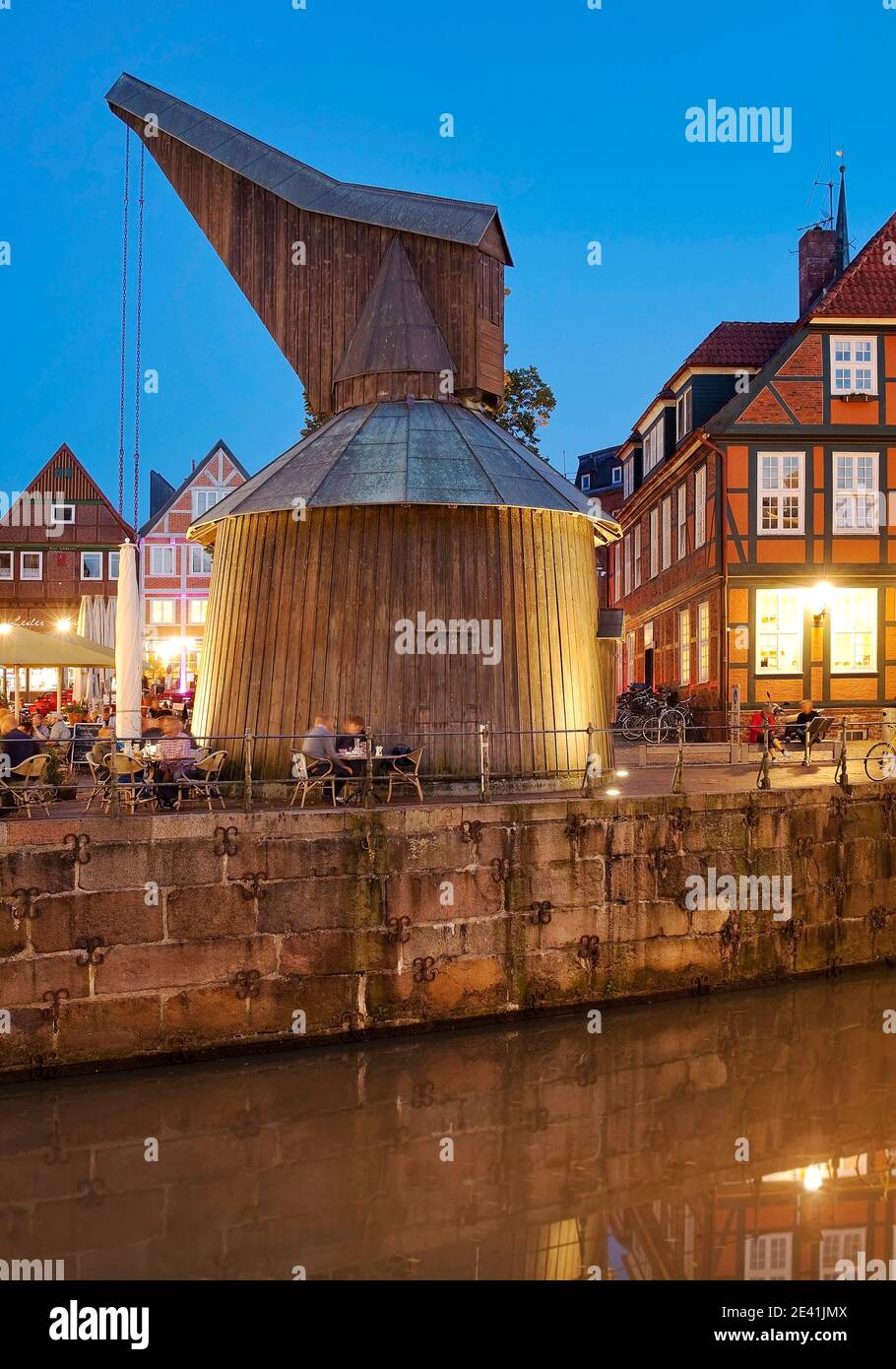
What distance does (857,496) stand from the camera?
26438mm

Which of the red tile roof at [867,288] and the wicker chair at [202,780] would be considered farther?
the red tile roof at [867,288]

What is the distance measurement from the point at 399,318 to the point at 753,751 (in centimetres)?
1060

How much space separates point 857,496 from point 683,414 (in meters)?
5.69

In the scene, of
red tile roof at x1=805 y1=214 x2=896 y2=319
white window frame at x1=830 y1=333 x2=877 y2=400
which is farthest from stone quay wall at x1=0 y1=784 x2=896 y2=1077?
red tile roof at x1=805 y1=214 x2=896 y2=319

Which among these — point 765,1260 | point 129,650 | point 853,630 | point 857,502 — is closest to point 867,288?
point 857,502

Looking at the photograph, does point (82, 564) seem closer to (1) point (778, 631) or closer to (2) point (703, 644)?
(2) point (703, 644)

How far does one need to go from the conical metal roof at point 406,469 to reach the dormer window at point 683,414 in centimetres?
1339

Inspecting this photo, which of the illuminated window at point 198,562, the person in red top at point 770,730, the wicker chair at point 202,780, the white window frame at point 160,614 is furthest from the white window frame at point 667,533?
the wicker chair at point 202,780

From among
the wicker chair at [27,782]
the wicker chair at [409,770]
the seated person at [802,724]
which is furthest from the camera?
the seated person at [802,724]

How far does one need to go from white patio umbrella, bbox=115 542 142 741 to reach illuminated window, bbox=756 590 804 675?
16.0 metres

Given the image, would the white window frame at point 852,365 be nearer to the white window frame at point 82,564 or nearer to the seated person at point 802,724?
the seated person at point 802,724

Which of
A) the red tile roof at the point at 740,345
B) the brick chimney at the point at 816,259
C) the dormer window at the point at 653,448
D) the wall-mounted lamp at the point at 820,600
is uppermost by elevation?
the brick chimney at the point at 816,259

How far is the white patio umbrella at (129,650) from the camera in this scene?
45.6 ft

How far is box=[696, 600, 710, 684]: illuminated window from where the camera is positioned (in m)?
27.9
